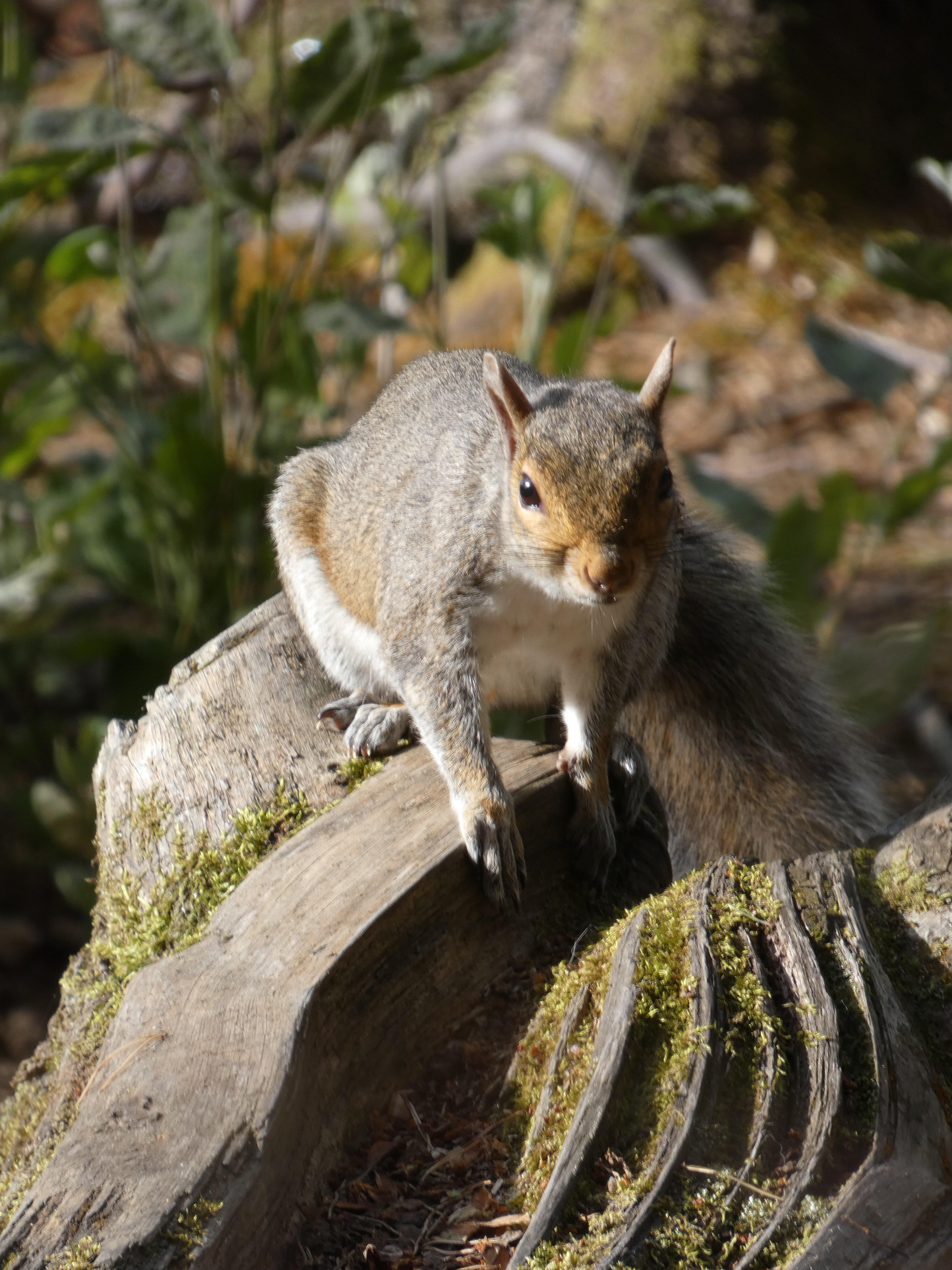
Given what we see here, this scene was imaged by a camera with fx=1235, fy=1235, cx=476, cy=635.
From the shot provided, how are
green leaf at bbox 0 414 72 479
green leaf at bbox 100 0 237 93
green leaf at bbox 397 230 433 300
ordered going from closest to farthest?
green leaf at bbox 100 0 237 93 → green leaf at bbox 0 414 72 479 → green leaf at bbox 397 230 433 300

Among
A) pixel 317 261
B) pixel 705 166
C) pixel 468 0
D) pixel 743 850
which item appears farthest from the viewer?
pixel 468 0

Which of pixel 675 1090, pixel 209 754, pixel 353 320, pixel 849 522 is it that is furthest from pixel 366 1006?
pixel 849 522

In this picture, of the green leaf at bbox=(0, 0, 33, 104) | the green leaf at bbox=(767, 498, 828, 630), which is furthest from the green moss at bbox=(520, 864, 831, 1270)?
the green leaf at bbox=(0, 0, 33, 104)

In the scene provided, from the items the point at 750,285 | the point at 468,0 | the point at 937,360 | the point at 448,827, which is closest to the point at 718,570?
the point at 448,827

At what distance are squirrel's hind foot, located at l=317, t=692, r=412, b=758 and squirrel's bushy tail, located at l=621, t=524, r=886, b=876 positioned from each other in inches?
14.7

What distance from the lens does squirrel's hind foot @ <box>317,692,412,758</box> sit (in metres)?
1.56

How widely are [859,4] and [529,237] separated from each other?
91.0 inches

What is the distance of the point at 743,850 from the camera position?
172 centimetres

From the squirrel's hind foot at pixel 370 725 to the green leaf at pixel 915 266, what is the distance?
1.20m

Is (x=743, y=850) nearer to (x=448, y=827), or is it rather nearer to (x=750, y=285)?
(x=448, y=827)

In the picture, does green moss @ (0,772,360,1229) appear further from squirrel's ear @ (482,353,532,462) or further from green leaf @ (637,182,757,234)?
green leaf @ (637,182,757,234)

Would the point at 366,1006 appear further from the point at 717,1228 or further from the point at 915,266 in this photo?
the point at 915,266

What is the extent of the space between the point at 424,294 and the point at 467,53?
2.93ft

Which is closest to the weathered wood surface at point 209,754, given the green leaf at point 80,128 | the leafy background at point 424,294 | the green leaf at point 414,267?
the leafy background at point 424,294
